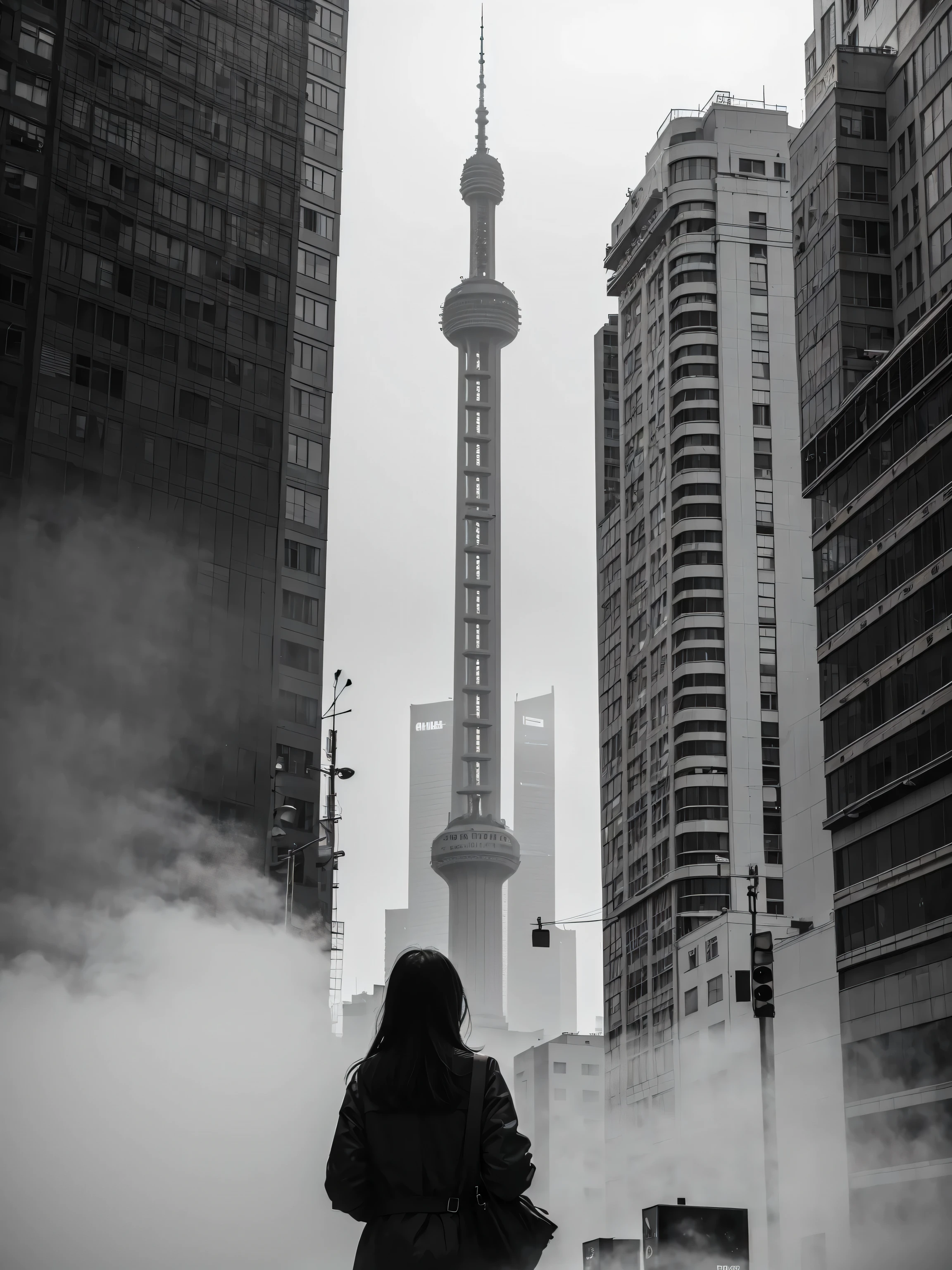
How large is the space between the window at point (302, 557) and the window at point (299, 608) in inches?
54.8

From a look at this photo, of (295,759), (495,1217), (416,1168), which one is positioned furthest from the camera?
(295,759)

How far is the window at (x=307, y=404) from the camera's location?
78.2 m

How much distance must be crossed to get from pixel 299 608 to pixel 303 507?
5417 millimetres

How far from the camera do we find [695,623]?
106125 millimetres

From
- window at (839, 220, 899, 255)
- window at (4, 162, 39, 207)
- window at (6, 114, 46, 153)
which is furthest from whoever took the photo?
window at (6, 114, 46, 153)

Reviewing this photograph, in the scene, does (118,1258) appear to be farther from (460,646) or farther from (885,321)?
(460,646)

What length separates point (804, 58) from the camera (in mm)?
75688

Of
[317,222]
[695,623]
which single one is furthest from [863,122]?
[695,623]

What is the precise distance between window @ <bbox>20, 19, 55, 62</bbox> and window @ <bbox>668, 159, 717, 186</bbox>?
184 feet

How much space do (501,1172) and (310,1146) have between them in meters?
27.4

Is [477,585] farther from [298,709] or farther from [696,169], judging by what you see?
[298,709]

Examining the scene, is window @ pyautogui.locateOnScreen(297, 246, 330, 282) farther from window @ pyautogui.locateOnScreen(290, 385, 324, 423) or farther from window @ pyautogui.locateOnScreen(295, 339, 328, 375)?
window @ pyautogui.locateOnScreen(290, 385, 324, 423)

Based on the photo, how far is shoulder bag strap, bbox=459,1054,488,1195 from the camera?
5.29 meters

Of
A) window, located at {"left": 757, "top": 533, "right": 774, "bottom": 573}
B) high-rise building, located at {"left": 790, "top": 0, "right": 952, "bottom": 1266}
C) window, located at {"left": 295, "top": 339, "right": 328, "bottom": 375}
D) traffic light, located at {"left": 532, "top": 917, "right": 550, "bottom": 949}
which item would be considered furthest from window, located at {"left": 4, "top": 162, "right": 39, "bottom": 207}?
window, located at {"left": 757, "top": 533, "right": 774, "bottom": 573}
